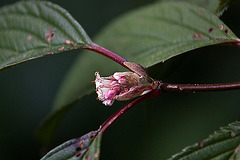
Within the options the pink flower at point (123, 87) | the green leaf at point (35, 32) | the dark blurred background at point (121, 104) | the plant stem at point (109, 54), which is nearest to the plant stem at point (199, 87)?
the pink flower at point (123, 87)

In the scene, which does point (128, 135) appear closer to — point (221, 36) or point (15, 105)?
point (15, 105)

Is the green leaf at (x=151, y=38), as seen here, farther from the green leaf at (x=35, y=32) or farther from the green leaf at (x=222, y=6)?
the green leaf at (x=35, y=32)

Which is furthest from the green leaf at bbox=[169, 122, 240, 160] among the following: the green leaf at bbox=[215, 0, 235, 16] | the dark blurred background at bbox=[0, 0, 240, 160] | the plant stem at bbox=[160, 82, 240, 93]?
the dark blurred background at bbox=[0, 0, 240, 160]

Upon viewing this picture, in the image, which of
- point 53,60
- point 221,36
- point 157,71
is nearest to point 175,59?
point 157,71

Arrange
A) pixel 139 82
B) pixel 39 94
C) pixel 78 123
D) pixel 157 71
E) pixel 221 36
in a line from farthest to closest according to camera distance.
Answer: pixel 39 94 < pixel 78 123 < pixel 157 71 < pixel 221 36 < pixel 139 82

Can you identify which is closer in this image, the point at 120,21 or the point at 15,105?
the point at 120,21
